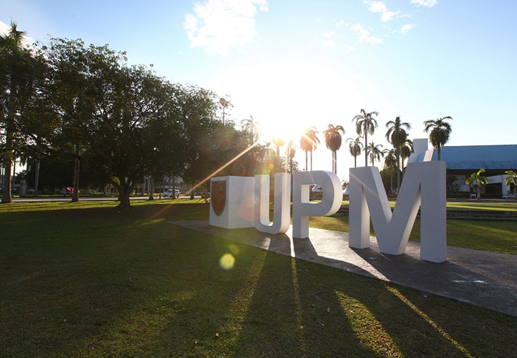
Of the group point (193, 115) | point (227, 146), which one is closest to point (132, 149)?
point (193, 115)

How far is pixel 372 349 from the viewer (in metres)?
3.17

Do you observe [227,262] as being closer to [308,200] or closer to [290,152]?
[308,200]

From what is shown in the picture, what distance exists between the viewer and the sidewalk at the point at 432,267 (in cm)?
471

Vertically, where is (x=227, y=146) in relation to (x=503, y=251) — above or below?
above

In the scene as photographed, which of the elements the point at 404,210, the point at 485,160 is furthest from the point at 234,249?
the point at 485,160

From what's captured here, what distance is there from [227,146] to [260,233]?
13.8 meters

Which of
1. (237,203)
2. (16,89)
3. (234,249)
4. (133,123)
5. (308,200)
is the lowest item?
(234,249)

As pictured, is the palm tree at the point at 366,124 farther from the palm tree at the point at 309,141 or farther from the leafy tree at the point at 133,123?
the leafy tree at the point at 133,123

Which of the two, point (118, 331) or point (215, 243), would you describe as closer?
point (118, 331)

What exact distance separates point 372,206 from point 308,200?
8.16ft

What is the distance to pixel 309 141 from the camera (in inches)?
2060

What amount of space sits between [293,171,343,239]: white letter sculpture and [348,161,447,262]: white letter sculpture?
508mm

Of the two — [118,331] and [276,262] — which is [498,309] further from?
[118,331]

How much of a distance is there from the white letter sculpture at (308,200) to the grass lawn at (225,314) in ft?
9.43
